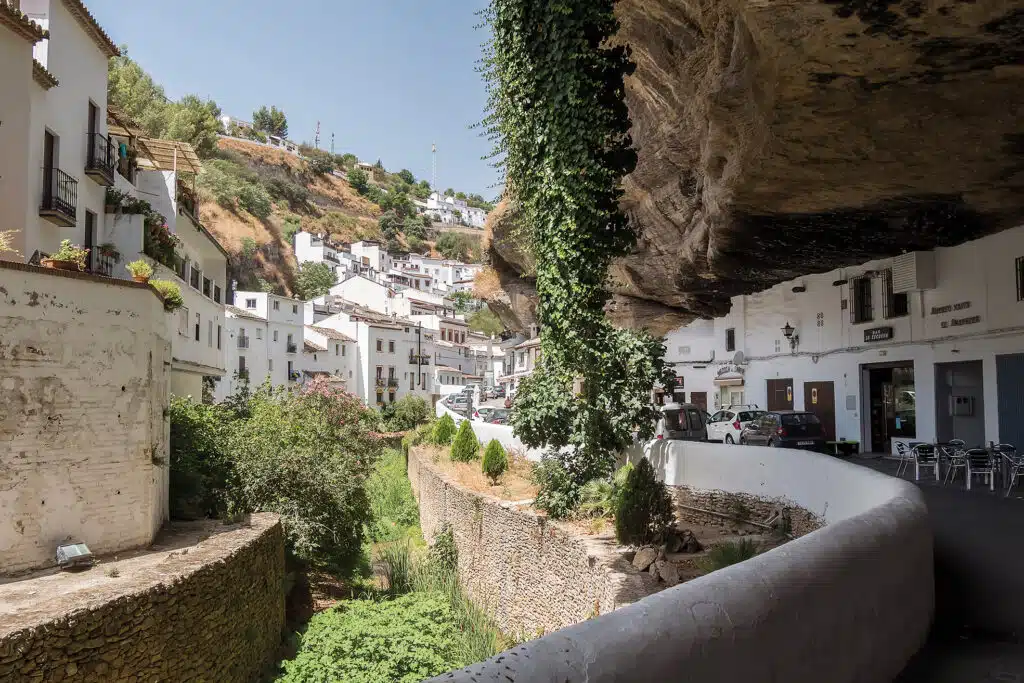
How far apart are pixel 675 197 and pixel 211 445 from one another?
11.9 meters

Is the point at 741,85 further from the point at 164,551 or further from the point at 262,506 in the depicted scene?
the point at 262,506

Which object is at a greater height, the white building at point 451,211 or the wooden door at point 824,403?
the white building at point 451,211

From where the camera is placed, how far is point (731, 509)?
11.8 metres

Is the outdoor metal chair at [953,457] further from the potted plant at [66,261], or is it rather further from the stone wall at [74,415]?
the potted plant at [66,261]

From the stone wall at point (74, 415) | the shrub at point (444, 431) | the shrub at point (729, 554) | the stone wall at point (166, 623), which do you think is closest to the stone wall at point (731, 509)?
the shrub at point (729, 554)

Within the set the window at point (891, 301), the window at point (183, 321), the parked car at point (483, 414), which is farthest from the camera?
the parked car at point (483, 414)

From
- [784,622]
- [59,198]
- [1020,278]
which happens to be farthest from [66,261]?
[1020,278]

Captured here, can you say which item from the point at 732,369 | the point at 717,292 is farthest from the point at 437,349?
the point at 717,292

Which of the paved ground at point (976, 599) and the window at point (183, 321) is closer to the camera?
the paved ground at point (976, 599)

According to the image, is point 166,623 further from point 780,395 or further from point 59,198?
point 780,395

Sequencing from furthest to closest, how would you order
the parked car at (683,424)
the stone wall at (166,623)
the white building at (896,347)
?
the parked car at (683,424), the white building at (896,347), the stone wall at (166,623)

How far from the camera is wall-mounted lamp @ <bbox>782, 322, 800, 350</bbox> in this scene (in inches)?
944

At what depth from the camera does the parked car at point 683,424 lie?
22203 mm

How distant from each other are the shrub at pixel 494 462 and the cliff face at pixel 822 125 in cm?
690
